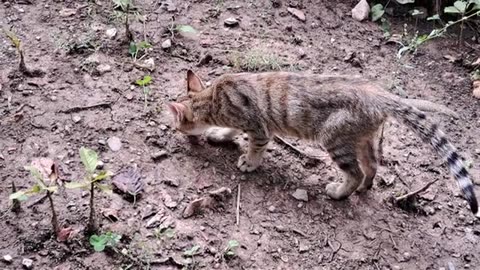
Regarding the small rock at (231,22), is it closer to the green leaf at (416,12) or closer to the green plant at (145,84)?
the green plant at (145,84)

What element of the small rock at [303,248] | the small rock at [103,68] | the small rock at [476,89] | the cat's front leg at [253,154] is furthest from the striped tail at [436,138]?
the small rock at [103,68]

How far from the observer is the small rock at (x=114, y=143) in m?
5.27

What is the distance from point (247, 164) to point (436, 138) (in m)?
1.52

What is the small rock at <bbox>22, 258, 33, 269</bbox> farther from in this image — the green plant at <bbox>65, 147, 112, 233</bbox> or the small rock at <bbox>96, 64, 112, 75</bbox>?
the small rock at <bbox>96, 64, 112, 75</bbox>

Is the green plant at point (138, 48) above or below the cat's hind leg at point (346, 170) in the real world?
above

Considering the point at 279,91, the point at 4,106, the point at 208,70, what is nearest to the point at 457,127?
the point at 279,91

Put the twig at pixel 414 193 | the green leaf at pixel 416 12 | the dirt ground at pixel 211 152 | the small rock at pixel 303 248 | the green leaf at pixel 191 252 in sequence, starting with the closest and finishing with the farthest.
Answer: the green leaf at pixel 191 252, the dirt ground at pixel 211 152, the small rock at pixel 303 248, the twig at pixel 414 193, the green leaf at pixel 416 12

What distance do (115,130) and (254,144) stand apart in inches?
46.6

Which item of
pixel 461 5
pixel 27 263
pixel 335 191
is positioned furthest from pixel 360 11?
pixel 27 263

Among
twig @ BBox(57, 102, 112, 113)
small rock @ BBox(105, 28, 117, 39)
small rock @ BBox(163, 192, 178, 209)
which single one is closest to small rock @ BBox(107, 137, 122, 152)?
twig @ BBox(57, 102, 112, 113)

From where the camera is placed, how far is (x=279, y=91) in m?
5.08

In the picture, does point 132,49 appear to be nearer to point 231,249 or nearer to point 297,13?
point 297,13

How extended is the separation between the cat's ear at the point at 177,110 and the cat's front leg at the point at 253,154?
0.60m

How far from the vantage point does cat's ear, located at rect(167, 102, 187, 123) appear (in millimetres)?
5348
